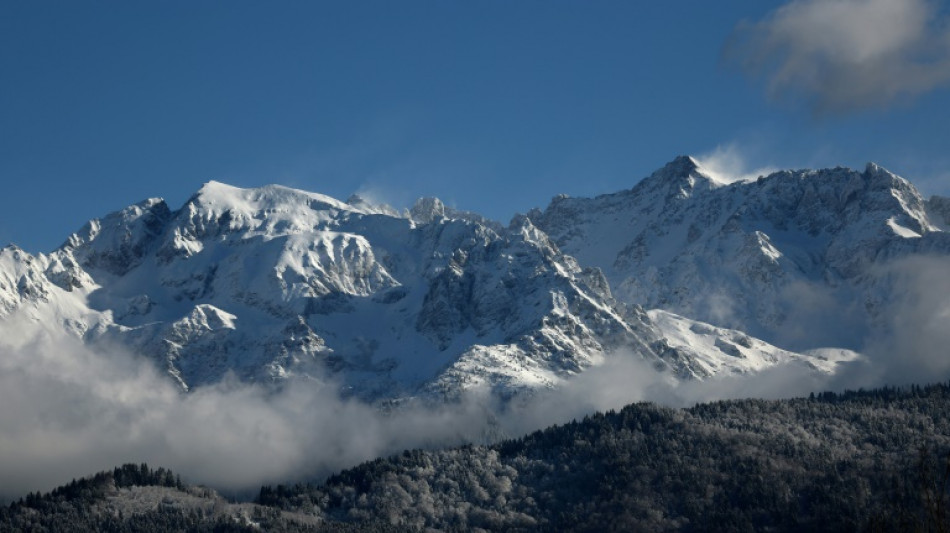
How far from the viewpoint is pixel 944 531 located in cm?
9262

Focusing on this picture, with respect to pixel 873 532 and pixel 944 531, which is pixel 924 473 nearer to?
pixel 944 531

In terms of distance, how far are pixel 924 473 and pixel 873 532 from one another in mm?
14525

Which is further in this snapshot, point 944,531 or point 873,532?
point 873,532

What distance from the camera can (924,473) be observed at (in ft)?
315

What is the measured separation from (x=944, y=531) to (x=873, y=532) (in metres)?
16.9

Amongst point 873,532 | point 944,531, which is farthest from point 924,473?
point 873,532

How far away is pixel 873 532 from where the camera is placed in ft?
358

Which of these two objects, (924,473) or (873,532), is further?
(873,532)

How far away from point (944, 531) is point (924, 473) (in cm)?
454
